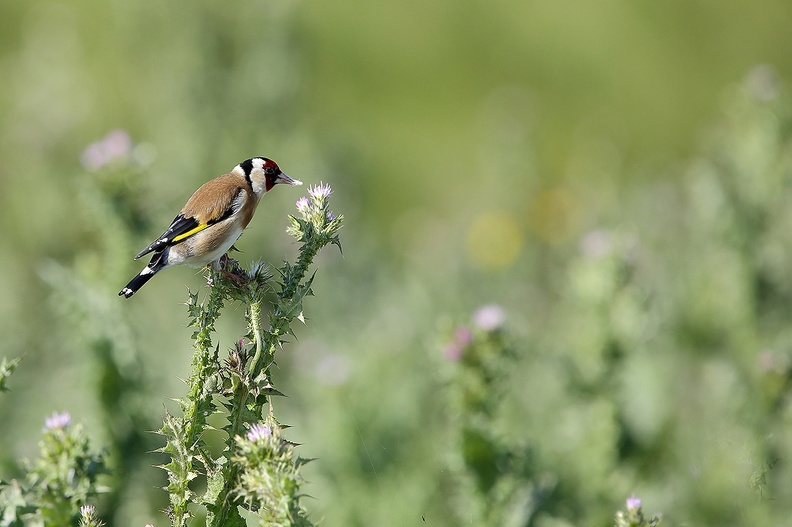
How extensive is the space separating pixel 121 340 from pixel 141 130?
419 inches

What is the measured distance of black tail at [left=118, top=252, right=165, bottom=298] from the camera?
3268 mm

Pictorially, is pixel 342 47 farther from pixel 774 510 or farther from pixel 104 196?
pixel 774 510

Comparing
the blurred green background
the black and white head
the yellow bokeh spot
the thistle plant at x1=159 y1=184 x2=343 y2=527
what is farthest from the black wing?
the yellow bokeh spot

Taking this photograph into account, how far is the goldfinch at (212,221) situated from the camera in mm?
3355

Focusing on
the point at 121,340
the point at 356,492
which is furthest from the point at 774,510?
the point at 121,340

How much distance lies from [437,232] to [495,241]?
1423 mm

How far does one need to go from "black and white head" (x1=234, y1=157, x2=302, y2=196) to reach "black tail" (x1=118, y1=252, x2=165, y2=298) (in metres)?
0.47

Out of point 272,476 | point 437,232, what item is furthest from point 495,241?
point 272,476

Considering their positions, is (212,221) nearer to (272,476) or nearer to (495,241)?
(272,476)

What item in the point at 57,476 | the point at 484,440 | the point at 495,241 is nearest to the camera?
the point at 57,476

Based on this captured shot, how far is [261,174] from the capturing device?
11.7 ft

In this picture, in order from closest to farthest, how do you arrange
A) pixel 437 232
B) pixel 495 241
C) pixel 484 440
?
pixel 484 440
pixel 495 241
pixel 437 232

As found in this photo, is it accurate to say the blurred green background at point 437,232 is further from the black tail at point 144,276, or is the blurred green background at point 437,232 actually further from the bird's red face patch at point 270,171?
the bird's red face patch at point 270,171

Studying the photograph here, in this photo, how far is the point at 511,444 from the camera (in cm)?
429
